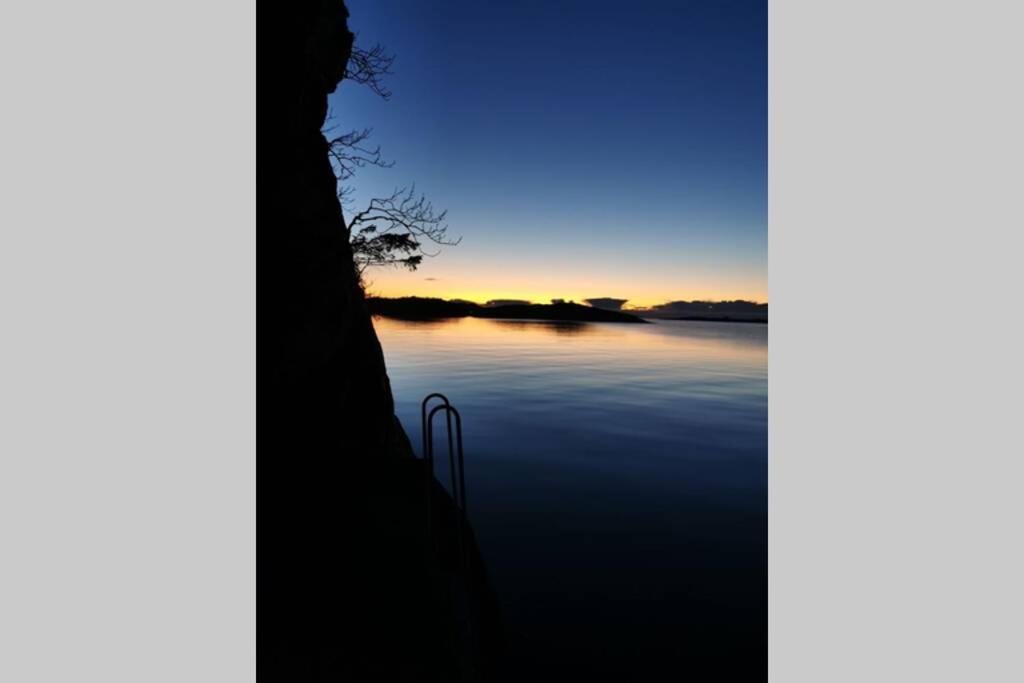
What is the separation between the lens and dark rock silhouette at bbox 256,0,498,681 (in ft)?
14.7

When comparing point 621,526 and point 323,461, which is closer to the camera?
point 323,461

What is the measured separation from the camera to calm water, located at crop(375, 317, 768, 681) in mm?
8852

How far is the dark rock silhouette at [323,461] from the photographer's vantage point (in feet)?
14.7

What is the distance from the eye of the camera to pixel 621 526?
554 inches

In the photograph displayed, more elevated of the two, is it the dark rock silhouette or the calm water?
the dark rock silhouette

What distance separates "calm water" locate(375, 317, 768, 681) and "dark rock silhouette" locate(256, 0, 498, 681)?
113 inches

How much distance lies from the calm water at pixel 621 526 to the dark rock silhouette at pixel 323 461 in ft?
9.38

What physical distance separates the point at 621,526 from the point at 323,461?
9.90 m

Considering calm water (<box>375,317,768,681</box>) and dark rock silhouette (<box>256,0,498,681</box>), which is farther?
calm water (<box>375,317,768,681</box>)

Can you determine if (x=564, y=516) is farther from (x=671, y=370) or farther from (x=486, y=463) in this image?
(x=671, y=370)

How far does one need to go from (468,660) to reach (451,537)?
1.54 metres

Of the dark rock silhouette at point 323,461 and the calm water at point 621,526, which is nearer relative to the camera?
the dark rock silhouette at point 323,461
